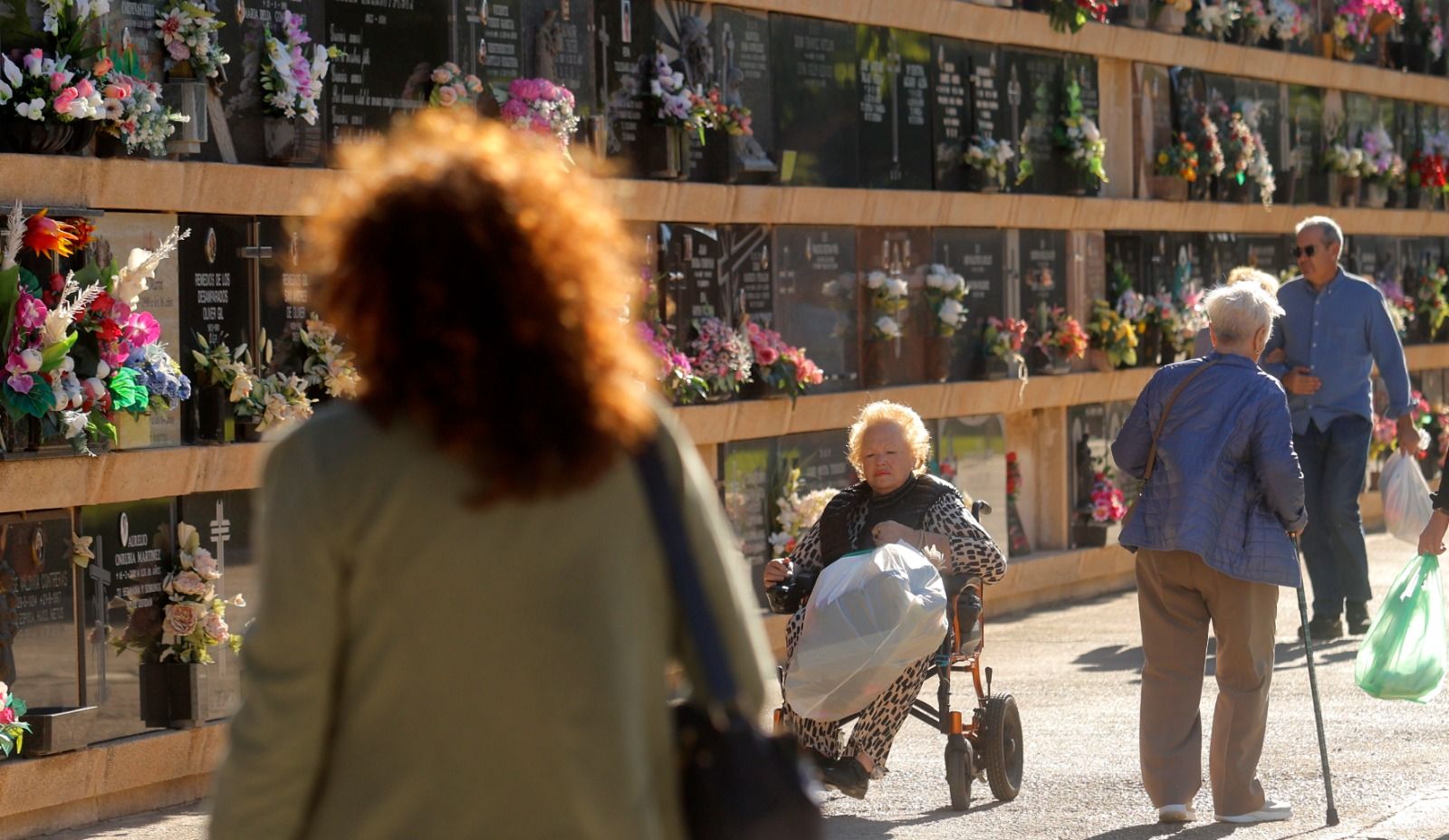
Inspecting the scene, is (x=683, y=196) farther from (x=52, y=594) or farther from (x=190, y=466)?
(x=52, y=594)

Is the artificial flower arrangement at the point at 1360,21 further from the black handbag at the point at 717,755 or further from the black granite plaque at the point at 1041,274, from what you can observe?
the black handbag at the point at 717,755

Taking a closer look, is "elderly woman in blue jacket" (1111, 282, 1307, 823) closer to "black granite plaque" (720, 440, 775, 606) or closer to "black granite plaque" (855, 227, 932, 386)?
"black granite plaque" (720, 440, 775, 606)

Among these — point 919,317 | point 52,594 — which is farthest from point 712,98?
point 52,594

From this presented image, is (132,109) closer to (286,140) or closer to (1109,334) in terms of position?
(286,140)

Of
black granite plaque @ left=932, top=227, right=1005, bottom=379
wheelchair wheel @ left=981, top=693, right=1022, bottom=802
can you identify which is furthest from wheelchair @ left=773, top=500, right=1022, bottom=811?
black granite plaque @ left=932, top=227, right=1005, bottom=379

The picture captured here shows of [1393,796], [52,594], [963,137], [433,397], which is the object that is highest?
[963,137]

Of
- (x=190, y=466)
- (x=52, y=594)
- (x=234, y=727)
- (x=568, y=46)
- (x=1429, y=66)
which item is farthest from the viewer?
(x=1429, y=66)

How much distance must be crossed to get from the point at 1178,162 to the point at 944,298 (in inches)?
114

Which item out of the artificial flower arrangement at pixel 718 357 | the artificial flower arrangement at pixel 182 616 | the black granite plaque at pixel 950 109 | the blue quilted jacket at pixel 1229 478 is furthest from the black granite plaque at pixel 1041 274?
the blue quilted jacket at pixel 1229 478

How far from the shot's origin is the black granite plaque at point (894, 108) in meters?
11.4

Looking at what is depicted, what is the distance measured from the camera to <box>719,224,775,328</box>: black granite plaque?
10.3m

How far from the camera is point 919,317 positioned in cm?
1180

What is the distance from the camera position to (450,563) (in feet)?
7.59

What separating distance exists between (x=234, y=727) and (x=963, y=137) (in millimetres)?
10223
